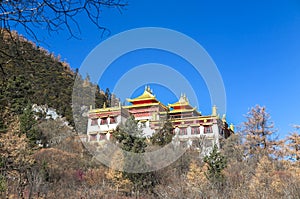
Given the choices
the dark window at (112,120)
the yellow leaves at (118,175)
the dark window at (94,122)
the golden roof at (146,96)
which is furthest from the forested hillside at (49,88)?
the yellow leaves at (118,175)

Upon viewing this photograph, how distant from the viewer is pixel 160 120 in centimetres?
2370

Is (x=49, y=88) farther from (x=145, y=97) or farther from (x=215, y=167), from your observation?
(x=215, y=167)

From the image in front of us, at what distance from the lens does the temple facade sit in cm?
2277

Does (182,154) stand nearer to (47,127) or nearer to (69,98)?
(47,127)

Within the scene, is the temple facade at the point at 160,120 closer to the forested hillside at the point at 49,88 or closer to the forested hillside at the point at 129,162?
the forested hillside at the point at 129,162

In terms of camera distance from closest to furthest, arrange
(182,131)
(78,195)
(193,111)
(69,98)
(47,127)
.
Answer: (78,195) → (47,127) → (182,131) → (193,111) → (69,98)

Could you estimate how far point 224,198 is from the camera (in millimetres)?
7270

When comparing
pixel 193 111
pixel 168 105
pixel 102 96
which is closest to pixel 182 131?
pixel 193 111

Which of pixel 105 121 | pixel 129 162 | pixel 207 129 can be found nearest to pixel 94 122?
pixel 105 121

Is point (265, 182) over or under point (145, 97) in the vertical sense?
under

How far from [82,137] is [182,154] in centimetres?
1045

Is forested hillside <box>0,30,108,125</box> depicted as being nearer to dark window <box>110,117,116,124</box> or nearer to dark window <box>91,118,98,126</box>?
dark window <box>91,118,98,126</box>

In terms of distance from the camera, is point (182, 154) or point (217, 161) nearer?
point (217, 161)

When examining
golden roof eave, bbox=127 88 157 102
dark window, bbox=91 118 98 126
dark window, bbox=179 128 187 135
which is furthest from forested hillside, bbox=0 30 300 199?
golden roof eave, bbox=127 88 157 102
